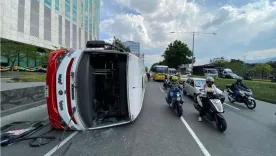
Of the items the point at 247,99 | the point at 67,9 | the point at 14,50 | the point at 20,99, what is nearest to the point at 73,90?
the point at 20,99

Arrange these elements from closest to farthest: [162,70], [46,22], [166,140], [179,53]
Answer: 1. [166,140]
2. [162,70]
3. [46,22]
4. [179,53]

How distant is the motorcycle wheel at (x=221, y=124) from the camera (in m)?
4.31

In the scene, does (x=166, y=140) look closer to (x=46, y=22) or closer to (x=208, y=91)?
(x=208, y=91)

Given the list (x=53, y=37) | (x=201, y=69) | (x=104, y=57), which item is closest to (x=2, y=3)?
(x=53, y=37)

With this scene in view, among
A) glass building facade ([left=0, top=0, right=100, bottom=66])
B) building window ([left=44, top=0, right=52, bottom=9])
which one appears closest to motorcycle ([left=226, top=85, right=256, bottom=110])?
glass building facade ([left=0, top=0, right=100, bottom=66])

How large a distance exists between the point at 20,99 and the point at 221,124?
293 inches

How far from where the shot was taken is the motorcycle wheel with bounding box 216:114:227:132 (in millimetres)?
4311

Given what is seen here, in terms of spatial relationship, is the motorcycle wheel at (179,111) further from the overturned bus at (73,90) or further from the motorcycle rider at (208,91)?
the overturned bus at (73,90)

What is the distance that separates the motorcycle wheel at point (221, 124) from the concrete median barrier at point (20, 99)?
7204mm

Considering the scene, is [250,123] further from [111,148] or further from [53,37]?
[53,37]

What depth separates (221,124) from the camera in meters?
4.39

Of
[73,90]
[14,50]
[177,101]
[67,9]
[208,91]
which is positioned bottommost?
[177,101]

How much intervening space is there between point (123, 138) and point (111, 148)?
54 cm

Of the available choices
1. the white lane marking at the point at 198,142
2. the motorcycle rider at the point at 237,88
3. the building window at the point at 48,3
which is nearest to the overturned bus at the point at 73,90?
the white lane marking at the point at 198,142
